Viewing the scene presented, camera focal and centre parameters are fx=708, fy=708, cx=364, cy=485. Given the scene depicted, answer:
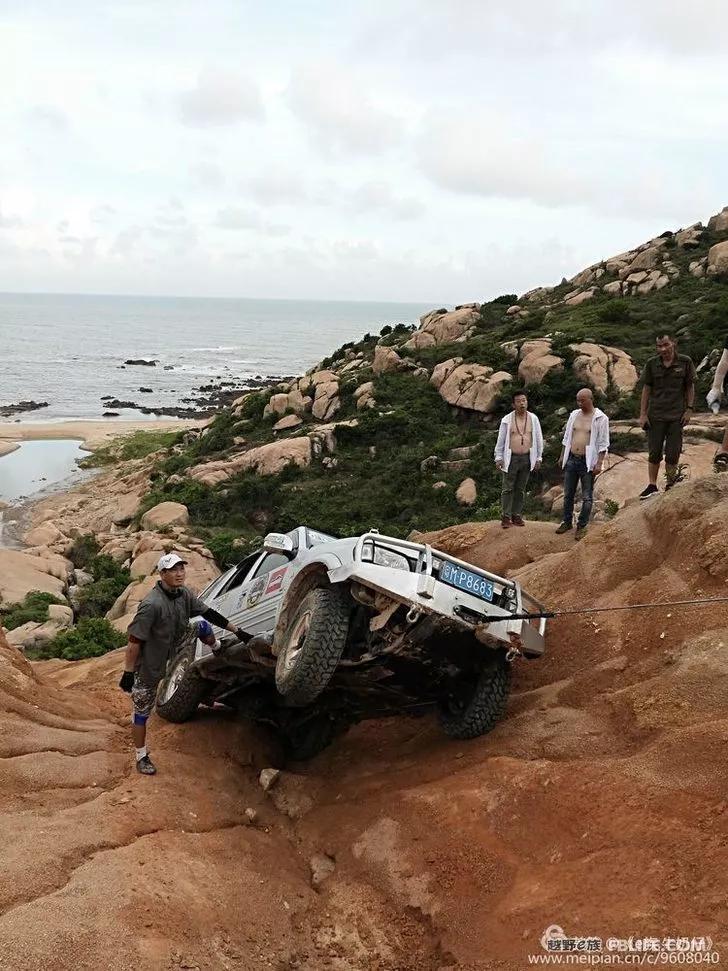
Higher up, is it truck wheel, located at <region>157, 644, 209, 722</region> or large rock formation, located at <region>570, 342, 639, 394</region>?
large rock formation, located at <region>570, 342, 639, 394</region>

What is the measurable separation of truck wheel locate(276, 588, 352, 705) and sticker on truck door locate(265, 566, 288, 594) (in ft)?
3.38

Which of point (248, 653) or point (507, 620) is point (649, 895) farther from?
point (248, 653)

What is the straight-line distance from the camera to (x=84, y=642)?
15055 millimetres

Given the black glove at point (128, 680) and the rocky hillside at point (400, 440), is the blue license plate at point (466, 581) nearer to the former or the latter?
the black glove at point (128, 680)

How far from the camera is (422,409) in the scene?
29469mm

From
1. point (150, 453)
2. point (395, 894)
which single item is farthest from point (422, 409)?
point (395, 894)

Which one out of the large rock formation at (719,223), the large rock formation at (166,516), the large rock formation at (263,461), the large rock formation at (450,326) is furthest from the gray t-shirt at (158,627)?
the large rock formation at (719,223)

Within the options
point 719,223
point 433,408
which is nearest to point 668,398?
point 433,408

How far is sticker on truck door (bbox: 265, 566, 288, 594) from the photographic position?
6926mm

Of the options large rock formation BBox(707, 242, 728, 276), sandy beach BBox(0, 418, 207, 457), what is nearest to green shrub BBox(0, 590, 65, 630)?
sandy beach BBox(0, 418, 207, 457)

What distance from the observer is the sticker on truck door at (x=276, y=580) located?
6.93 meters

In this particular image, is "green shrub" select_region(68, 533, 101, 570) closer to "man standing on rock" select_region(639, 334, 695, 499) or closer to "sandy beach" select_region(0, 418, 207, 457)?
"man standing on rock" select_region(639, 334, 695, 499)

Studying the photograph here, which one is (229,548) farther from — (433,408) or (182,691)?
(182,691)

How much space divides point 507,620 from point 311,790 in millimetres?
2504
